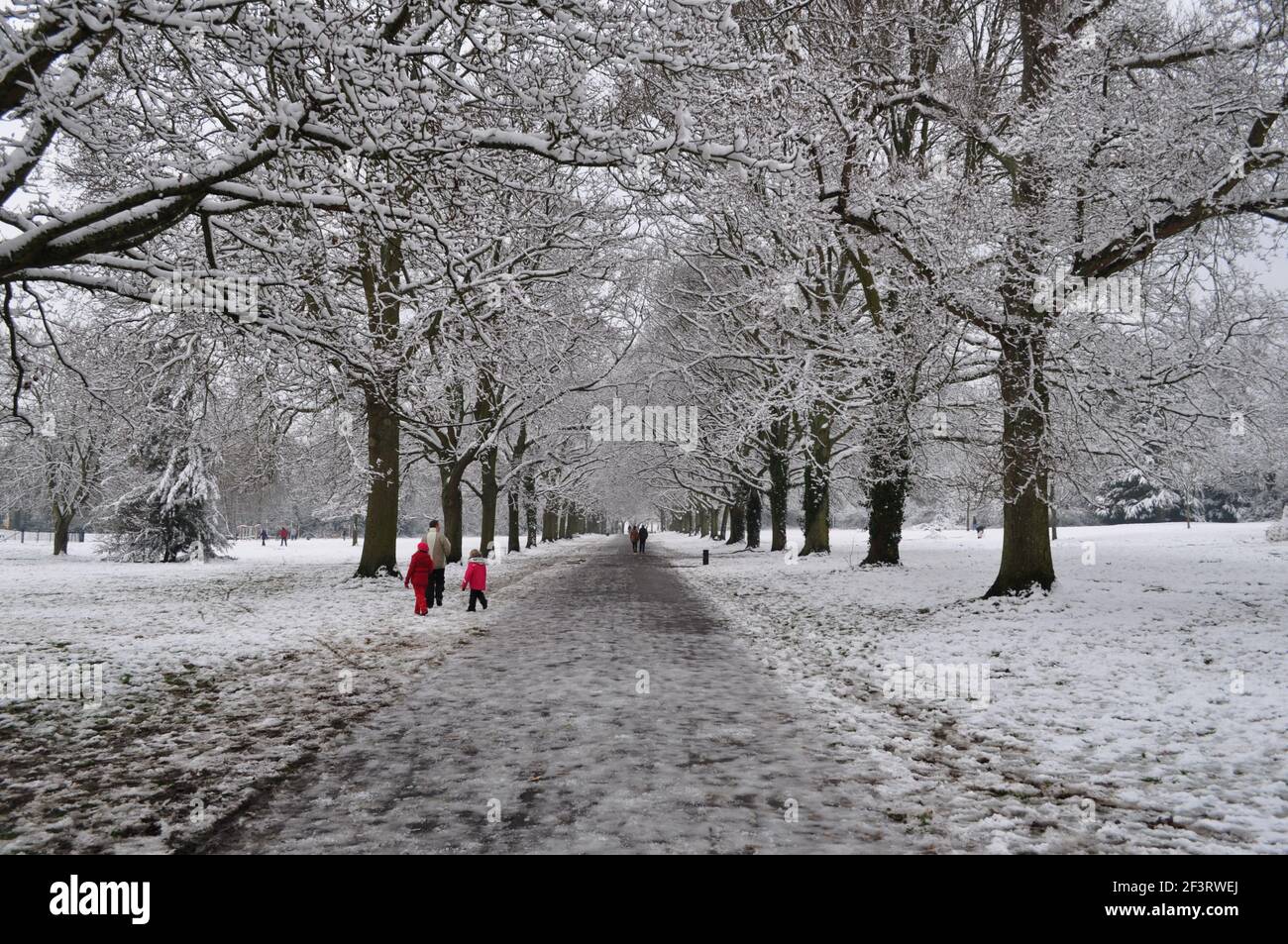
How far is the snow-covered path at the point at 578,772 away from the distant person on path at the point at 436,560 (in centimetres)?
544

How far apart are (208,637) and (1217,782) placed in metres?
11.3

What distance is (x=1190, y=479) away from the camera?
13789mm

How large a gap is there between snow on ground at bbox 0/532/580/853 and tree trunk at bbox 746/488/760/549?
22771mm

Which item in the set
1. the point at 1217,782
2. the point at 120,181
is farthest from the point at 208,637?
the point at 1217,782

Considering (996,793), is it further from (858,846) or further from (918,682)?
(918,682)

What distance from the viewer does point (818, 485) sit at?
25.1 metres

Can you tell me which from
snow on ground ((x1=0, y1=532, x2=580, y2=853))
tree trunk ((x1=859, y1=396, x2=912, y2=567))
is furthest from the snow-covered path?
tree trunk ((x1=859, y1=396, x2=912, y2=567))

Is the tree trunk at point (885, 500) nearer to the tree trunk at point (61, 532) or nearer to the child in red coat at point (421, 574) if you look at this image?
the child in red coat at point (421, 574)

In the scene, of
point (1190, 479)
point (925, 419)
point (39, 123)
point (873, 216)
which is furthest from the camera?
point (925, 419)

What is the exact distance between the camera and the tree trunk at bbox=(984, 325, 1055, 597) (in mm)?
11086

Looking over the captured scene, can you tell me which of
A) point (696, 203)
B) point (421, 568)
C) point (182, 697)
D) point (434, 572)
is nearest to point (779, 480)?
point (434, 572)

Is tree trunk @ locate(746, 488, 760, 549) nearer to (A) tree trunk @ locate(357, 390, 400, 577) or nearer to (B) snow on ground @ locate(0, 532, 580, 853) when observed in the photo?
(A) tree trunk @ locate(357, 390, 400, 577)

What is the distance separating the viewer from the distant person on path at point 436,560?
14.3 m
